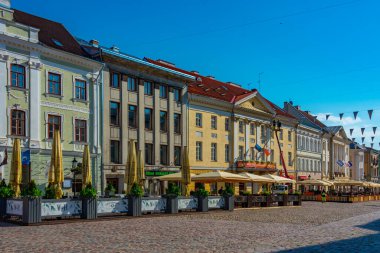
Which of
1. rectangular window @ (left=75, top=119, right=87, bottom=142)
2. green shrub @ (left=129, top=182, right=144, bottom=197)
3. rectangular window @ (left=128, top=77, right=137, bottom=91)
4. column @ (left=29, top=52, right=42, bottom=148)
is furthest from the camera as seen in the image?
rectangular window @ (left=128, top=77, right=137, bottom=91)

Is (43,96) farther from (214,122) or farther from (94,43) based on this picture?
(214,122)

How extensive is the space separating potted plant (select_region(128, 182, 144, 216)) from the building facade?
28.1 feet

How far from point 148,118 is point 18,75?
454 inches

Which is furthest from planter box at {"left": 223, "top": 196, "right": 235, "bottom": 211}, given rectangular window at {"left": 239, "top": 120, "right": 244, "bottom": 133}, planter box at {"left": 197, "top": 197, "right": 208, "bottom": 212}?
rectangular window at {"left": 239, "top": 120, "right": 244, "bottom": 133}

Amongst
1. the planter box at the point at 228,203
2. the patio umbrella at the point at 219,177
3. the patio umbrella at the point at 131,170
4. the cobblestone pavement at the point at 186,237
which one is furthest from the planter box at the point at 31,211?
the patio umbrella at the point at 219,177

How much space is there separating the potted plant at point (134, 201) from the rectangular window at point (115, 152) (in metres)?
12.2

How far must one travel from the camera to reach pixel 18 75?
94.3ft

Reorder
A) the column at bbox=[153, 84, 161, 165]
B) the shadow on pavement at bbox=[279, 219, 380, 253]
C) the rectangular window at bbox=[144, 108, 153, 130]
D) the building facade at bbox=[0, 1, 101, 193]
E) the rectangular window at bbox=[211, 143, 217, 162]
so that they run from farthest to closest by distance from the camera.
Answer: the rectangular window at bbox=[211, 143, 217, 162]
the column at bbox=[153, 84, 161, 165]
the rectangular window at bbox=[144, 108, 153, 130]
the building facade at bbox=[0, 1, 101, 193]
the shadow on pavement at bbox=[279, 219, 380, 253]

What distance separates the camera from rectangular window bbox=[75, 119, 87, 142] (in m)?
32.1

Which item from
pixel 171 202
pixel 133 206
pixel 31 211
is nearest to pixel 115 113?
pixel 171 202

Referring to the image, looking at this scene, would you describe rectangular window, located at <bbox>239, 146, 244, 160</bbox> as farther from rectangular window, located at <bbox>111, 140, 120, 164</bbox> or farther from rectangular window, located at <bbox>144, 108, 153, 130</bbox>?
rectangular window, located at <bbox>111, 140, 120, 164</bbox>

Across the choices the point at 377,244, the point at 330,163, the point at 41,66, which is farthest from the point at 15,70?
the point at 330,163

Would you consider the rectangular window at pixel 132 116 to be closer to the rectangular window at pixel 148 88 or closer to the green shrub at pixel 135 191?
the rectangular window at pixel 148 88

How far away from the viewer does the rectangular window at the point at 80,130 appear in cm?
3206
